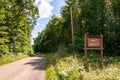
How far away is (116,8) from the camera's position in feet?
102

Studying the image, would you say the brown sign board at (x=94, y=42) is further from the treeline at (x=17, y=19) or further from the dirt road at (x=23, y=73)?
the treeline at (x=17, y=19)

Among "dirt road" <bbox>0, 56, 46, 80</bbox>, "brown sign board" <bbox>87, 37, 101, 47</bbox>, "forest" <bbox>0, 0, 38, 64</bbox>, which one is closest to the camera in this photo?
"dirt road" <bbox>0, 56, 46, 80</bbox>

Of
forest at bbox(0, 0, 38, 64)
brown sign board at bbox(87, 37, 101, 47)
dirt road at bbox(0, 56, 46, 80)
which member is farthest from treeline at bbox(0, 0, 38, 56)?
brown sign board at bbox(87, 37, 101, 47)

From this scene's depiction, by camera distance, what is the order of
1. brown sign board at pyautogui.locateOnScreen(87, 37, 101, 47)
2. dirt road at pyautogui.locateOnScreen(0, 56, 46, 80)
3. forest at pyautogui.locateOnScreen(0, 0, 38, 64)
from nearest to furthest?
dirt road at pyautogui.locateOnScreen(0, 56, 46, 80), brown sign board at pyautogui.locateOnScreen(87, 37, 101, 47), forest at pyautogui.locateOnScreen(0, 0, 38, 64)

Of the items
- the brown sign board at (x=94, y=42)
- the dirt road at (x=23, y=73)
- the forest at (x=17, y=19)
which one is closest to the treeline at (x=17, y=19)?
the forest at (x=17, y=19)

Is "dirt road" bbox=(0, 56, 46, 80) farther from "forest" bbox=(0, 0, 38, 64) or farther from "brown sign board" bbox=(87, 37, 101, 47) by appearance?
"forest" bbox=(0, 0, 38, 64)

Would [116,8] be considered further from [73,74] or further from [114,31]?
[73,74]

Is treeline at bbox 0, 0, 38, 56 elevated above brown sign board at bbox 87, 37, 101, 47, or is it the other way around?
treeline at bbox 0, 0, 38, 56

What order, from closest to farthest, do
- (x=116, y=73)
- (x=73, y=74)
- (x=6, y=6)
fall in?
(x=116, y=73) < (x=73, y=74) < (x=6, y=6)

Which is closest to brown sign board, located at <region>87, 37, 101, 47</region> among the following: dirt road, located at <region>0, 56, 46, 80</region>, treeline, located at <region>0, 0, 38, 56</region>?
dirt road, located at <region>0, 56, 46, 80</region>

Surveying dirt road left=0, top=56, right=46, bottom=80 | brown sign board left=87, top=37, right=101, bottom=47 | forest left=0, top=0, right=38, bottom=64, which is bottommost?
dirt road left=0, top=56, right=46, bottom=80

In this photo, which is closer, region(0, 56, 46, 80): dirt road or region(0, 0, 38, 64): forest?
region(0, 56, 46, 80): dirt road

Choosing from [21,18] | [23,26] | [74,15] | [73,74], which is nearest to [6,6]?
[21,18]

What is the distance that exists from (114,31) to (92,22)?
3331mm
